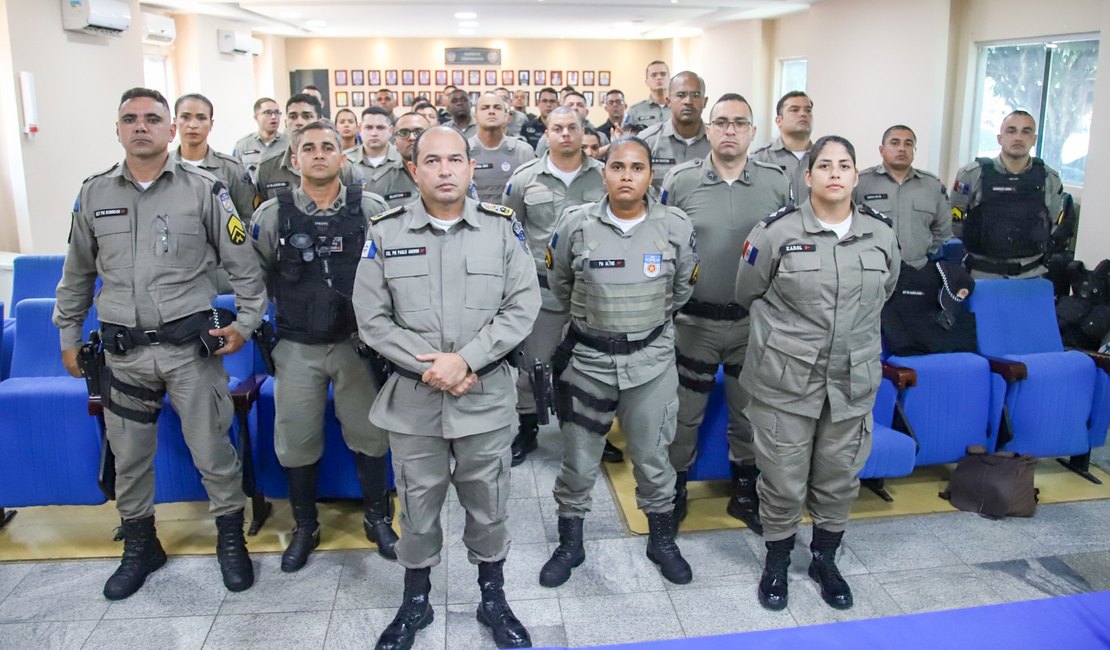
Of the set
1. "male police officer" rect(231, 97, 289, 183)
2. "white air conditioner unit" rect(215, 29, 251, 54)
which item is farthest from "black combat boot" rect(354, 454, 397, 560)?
"white air conditioner unit" rect(215, 29, 251, 54)

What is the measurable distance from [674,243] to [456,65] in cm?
1510

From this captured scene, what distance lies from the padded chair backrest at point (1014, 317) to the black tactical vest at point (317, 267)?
9.96 feet

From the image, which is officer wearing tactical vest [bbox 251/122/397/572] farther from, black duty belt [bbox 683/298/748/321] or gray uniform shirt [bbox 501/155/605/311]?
black duty belt [bbox 683/298/748/321]

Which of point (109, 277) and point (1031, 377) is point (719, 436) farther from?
point (109, 277)

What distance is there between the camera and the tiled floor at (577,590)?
9.53ft

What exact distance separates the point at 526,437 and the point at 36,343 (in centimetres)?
232

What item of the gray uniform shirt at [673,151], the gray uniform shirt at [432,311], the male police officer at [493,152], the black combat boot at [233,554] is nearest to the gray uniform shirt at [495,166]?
the male police officer at [493,152]

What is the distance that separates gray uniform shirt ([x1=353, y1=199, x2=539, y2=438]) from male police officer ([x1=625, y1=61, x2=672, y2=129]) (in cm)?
523

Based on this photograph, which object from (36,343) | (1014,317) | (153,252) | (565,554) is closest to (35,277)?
(36,343)

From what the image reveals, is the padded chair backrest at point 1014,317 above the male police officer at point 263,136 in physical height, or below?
below

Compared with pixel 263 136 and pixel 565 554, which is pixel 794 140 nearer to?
pixel 565 554

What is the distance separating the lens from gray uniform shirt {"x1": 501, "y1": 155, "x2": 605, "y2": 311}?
4133mm

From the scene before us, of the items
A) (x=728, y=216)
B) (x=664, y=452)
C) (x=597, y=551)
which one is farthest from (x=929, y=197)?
(x=597, y=551)

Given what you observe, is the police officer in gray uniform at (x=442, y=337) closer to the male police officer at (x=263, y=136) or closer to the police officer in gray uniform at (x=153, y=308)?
the police officer in gray uniform at (x=153, y=308)
